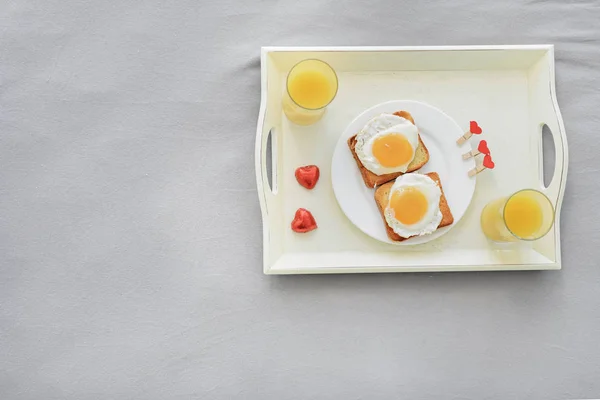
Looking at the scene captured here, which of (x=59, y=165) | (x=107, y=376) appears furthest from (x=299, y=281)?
(x=59, y=165)

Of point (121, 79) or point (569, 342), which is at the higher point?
point (121, 79)

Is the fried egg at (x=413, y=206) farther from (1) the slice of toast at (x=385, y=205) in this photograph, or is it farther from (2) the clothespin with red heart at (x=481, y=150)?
(2) the clothespin with red heart at (x=481, y=150)

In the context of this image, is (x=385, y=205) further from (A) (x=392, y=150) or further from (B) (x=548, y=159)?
(B) (x=548, y=159)

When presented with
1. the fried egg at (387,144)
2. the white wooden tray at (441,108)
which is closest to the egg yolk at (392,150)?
the fried egg at (387,144)

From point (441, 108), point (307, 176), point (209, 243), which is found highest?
point (441, 108)

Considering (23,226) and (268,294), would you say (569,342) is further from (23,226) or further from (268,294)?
(23,226)

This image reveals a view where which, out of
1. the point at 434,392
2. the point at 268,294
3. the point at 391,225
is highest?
the point at 391,225

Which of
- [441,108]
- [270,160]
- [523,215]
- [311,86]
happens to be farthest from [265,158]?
[523,215]
